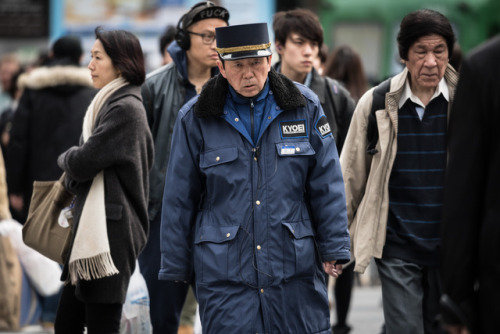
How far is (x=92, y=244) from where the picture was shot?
557 cm

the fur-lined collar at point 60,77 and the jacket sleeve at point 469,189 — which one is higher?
the fur-lined collar at point 60,77

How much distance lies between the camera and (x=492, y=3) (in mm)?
16188

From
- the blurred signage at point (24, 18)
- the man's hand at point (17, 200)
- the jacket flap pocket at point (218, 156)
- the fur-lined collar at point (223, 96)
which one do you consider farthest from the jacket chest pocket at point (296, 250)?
the blurred signage at point (24, 18)

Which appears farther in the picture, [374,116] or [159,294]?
[159,294]

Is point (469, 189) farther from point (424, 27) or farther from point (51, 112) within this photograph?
point (51, 112)

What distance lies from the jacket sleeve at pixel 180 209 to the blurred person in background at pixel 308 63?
2096 millimetres

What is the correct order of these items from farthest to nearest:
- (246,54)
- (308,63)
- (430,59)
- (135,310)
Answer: (308,63)
(135,310)
(430,59)
(246,54)

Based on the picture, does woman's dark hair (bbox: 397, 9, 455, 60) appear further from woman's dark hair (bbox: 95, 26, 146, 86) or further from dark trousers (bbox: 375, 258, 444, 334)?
woman's dark hair (bbox: 95, 26, 146, 86)

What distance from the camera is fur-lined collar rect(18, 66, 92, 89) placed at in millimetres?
8266

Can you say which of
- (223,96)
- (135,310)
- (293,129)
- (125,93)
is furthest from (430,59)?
(135,310)

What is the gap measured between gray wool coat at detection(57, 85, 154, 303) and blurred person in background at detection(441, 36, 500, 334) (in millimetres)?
2852

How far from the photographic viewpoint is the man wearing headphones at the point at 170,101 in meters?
6.43

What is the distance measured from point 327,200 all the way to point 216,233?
22.2 inches

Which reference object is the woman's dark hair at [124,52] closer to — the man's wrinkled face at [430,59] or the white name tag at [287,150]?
the white name tag at [287,150]
